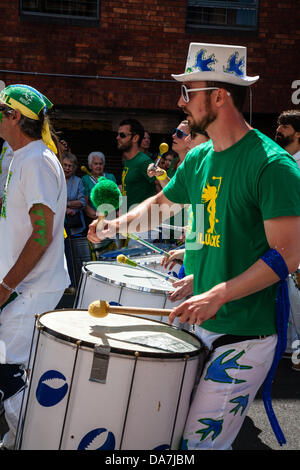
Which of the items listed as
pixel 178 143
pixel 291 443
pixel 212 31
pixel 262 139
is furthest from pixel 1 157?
pixel 212 31

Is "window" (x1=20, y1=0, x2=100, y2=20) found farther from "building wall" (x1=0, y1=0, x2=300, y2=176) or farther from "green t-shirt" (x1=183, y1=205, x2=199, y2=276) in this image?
"green t-shirt" (x1=183, y1=205, x2=199, y2=276)

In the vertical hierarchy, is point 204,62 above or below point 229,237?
above

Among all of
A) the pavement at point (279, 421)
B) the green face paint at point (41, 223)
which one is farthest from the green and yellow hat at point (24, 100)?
the pavement at point (279, 421)

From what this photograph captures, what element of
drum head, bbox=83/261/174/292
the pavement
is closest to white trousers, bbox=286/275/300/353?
the pavement

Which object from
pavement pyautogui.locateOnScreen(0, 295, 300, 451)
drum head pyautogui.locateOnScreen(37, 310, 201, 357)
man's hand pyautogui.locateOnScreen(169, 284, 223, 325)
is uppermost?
man's hand pyautogui.locateOnScreen(169, 284, 223, 325)

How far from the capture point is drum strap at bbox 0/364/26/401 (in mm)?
3324

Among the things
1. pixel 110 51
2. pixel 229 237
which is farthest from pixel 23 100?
pixel 110 51

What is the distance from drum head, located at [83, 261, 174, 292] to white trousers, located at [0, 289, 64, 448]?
2.02 feet

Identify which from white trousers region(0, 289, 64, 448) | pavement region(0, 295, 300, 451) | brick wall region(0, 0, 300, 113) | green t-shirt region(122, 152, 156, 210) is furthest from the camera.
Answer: brick wall region(0, 0, 300, 113)

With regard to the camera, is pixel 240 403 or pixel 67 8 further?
pixel 67 8

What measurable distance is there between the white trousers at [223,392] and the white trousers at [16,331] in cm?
119

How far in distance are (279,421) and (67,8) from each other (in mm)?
7539

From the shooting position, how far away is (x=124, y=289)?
379 cm

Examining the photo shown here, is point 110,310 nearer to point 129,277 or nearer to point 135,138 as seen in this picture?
point 129,277
